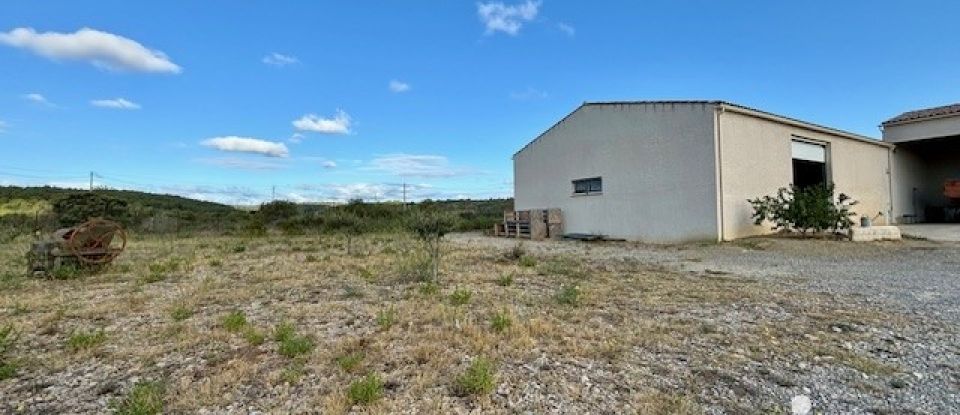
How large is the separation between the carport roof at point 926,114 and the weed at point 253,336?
26.4 metres

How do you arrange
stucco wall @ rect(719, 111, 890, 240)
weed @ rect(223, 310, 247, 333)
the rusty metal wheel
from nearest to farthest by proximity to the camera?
weed @ rect(223, 310, 247, 333)
the rusty metal wheel
stucco wall @ rect(719, 111, 890, 240)

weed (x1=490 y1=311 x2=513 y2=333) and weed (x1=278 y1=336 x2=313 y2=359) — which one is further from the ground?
weed (x1=490 y1=311 x2=513 y2=333)

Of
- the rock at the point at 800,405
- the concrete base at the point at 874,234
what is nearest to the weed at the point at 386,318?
the rock at the point at 800,405

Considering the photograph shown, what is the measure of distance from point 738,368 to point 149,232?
84.0 feet

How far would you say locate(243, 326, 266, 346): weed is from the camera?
4.46 meters

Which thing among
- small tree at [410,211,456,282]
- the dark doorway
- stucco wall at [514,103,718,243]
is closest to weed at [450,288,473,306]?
small tree at [410,211,456,282]

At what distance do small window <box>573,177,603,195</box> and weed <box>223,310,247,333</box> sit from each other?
13.6 metres

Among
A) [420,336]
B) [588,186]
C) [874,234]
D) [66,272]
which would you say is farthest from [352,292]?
[874,234]

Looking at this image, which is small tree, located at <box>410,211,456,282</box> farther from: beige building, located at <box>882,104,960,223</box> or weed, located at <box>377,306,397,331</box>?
beige building, located at <box>882,104,960,223</box>

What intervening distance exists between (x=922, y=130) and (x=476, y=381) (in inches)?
1034

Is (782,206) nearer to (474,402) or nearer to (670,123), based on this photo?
(670,123)

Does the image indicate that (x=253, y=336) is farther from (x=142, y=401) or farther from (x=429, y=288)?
(x=429, y=288)

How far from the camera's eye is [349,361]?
379 cm

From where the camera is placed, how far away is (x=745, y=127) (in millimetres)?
14727
